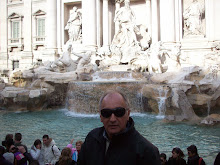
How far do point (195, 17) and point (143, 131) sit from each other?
9712mm

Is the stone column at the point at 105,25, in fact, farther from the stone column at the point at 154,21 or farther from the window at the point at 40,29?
the window at the point at 40,29

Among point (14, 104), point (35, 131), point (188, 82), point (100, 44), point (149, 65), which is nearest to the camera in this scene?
point (35, 131)

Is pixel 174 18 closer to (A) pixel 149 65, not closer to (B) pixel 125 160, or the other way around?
(A) pixel 149 65

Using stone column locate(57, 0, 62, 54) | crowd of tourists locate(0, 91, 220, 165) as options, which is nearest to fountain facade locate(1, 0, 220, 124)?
stone column locate(57, 0, 62, 54)

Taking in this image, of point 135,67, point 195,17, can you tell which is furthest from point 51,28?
point 195,17

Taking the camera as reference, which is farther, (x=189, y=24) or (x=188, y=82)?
(x=189, y=24)

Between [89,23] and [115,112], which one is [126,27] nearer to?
[89,23]

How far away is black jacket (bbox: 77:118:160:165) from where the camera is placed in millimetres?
1345

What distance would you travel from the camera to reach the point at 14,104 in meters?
9.95

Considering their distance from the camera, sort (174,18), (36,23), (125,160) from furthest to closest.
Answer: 1. (36,23)
2. (174,18)
3. (125,160)

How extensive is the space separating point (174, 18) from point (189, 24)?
93cm

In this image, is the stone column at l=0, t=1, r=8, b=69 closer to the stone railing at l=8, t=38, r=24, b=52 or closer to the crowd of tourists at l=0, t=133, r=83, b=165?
the stone railing at l=8, t=38, r=24, b=52

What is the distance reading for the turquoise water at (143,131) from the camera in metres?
4.98

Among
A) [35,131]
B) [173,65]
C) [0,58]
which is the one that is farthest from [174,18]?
[0,58]
